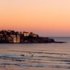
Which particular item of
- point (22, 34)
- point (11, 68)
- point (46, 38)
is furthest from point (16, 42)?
point (11, 68)

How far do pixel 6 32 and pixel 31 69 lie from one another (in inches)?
5486

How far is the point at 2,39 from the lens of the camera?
169500 mm

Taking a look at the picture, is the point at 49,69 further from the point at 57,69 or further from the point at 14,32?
Result: the point at 14,32

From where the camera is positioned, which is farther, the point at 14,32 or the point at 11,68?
the point at 14,32

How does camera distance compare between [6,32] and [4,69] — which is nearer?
[4,69]

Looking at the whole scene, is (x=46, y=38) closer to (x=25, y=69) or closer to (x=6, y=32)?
(x=6, y=32)

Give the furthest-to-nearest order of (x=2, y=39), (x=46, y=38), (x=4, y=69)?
(x=46, y=38)
(x=2, y=39)
(x=4, y=69)

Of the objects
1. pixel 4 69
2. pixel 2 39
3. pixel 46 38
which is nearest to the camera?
pixel 4 69

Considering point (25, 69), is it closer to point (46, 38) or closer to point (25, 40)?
point (25, 40)

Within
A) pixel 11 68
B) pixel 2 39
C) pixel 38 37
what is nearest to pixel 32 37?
pixel 38 37

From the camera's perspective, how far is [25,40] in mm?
173625

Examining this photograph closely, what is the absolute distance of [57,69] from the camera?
36719mm

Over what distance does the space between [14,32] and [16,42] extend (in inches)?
222

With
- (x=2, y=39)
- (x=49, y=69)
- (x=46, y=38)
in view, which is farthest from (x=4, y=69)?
(x=46, y=38)
